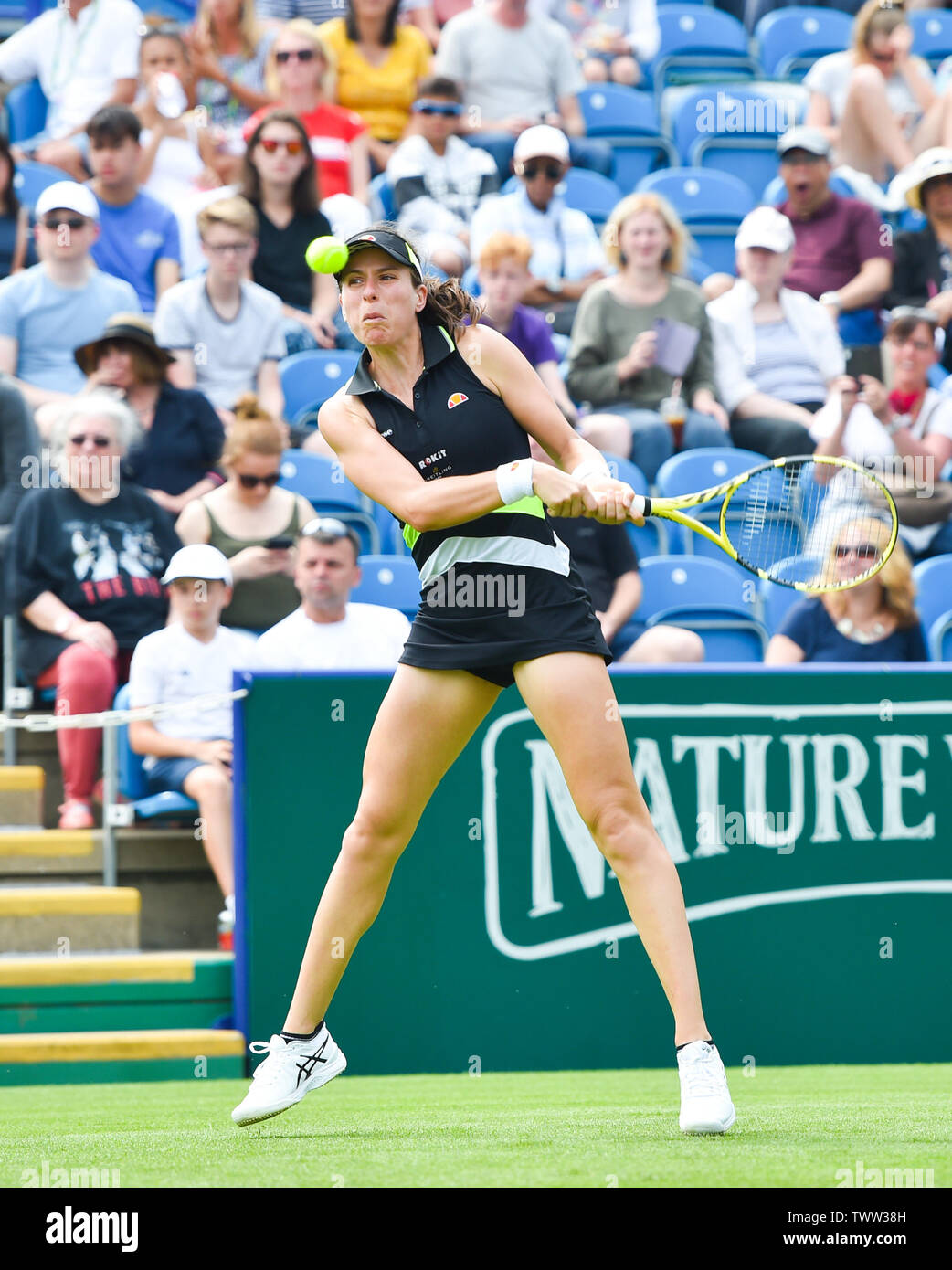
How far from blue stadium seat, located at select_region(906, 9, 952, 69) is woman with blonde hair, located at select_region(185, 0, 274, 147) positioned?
16.2ft

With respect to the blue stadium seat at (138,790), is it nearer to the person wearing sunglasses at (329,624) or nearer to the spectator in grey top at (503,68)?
the person wearing sunglasses at (329,624)

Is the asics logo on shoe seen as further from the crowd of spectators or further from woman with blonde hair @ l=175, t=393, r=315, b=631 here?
woman with blonde hair @ l=175, t=393, r=315, b=631

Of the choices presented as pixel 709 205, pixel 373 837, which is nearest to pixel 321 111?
pixel 709 205

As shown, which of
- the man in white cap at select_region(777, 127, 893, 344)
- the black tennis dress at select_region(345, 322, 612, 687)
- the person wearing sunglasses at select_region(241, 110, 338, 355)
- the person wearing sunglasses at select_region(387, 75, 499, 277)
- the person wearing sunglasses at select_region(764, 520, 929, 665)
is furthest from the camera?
the man in white cap at select_region(777, 127, 893, 344)

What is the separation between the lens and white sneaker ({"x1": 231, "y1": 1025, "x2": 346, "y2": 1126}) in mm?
3734

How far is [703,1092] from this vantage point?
11.3ft

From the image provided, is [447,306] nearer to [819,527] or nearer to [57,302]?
[819,527]

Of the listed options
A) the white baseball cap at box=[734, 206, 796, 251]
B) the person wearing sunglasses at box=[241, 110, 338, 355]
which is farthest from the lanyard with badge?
the white baseball cap at box=[734, 206, 796, 251]

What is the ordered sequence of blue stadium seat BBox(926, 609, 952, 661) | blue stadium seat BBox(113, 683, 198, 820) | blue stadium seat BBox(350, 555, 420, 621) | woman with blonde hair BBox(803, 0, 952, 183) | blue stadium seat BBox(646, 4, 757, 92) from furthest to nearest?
blue stadium seat BBox(646, 4, 757, 92), woman with blonde hair BBox(803, 0, 952, 183), blue stadium seat BBox(926, 609, 952, 661), blue stadium seat BBox(350, 555, 420, 621), blue stadium seat BBox(113, 683, 198, 820)

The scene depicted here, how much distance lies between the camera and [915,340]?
832 centimetres

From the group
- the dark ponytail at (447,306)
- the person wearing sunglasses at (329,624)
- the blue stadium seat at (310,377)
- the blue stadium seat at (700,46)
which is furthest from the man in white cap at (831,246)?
the dark ponytail at (447,306)

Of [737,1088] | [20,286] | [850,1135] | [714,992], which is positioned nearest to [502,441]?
[850,1135]

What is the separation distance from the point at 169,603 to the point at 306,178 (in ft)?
8.96

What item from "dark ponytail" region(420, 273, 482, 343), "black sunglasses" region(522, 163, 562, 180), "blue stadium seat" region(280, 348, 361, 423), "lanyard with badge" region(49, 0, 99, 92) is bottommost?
"dark ponytail" region(420, 273, 482, 343)
